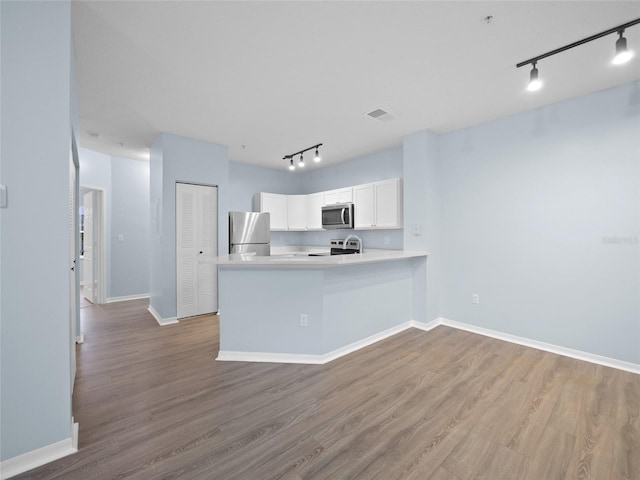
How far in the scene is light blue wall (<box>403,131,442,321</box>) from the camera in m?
3.84

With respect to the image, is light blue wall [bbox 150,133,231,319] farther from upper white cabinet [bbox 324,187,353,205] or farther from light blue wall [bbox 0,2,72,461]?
light blue wall [bbox 0,2,72,461]

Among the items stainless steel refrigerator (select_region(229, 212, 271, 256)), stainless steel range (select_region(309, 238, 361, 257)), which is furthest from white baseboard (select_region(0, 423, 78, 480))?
stainless steel range (select_region(309, 238, 361, 257))

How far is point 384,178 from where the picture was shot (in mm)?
4906

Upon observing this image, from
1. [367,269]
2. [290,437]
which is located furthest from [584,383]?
[290,437]

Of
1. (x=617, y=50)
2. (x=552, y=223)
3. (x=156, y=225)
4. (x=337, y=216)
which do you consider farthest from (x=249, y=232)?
(x=617, y=50)

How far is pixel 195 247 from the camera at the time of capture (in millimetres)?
4352

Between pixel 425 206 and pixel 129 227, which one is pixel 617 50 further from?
pixel 129 227

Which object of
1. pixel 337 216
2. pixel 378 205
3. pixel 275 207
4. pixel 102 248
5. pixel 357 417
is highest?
pixel 275 207

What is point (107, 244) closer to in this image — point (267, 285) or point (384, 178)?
point (267, 285)

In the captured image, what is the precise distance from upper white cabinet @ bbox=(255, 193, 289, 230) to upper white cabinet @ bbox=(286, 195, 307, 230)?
79mm

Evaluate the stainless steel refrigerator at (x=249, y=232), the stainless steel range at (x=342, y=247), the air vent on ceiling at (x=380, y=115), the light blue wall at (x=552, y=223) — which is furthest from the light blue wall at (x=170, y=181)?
the light blue wall at (x=552, y=223)

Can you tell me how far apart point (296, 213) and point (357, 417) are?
450 cm

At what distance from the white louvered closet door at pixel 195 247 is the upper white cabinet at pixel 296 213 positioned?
1836mm

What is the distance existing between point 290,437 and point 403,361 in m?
1.50
